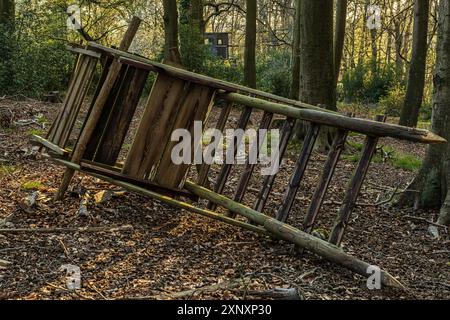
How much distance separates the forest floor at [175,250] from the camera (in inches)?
170

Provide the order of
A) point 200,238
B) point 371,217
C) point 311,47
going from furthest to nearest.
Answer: point 311,47 < point 371,217 < point 200,238

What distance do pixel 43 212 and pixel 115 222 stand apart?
84 centimetres

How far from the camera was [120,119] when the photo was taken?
20.7ft

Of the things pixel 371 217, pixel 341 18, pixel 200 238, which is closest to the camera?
pixel 200 238

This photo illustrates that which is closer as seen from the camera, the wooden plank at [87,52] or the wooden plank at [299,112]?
the wooden plank at [299,112]

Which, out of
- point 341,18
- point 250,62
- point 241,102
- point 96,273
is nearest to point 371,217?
point 241,102

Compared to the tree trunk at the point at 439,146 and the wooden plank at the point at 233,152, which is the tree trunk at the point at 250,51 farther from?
the wooden plank at the point at 233,152

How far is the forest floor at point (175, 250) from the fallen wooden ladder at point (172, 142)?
0.83 feet

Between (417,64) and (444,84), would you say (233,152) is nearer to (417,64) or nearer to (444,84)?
(444,84)

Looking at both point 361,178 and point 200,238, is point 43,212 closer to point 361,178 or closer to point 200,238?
point 200,238

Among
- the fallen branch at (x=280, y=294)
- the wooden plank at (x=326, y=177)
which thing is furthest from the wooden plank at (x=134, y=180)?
the fallen branch at (x=280, y=294)

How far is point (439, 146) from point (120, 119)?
164 inches

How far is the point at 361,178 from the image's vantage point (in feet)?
16.1

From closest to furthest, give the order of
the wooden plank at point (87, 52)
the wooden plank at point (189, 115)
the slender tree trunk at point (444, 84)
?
the wooden plank at point (189, 115) → the wooden plank at point (87, 52) → the slender tree trunk at point (444, 84)
